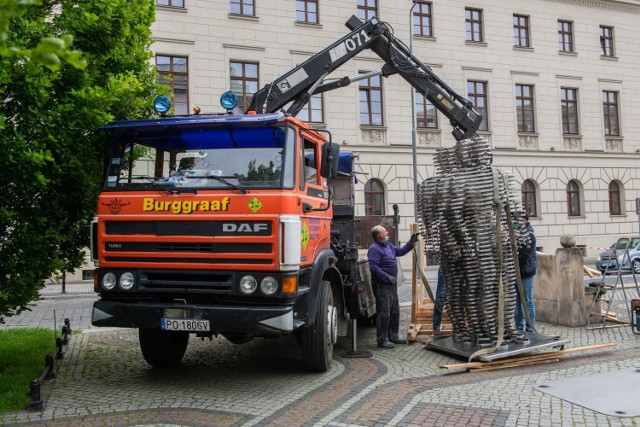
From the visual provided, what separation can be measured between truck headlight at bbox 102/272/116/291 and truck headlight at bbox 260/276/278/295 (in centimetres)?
163

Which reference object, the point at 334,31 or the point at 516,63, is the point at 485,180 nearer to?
the point at 334,31

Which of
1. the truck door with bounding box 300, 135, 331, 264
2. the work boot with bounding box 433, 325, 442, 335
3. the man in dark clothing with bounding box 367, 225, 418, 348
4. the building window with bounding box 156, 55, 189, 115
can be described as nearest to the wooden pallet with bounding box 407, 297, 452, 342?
the work boot with bounding box 433, 325, 442, 335

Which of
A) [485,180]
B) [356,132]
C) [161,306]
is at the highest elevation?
[356,132]

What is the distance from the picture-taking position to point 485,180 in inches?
286

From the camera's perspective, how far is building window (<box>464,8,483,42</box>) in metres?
27.5

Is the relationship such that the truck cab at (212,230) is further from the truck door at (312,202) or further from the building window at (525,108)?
the building window at (525,108)

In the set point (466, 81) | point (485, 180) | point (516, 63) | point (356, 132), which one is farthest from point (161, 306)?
point (516, 63)

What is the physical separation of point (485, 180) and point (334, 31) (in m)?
19.2

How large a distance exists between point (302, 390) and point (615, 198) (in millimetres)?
28471

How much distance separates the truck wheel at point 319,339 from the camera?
6.67 meters

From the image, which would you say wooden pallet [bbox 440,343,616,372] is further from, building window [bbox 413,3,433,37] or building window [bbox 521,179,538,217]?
building window [bbox 521,179,538,217]

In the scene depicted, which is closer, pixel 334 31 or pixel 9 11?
pixel 9 11

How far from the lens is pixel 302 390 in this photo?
6238 mm

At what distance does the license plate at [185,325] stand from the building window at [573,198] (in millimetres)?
26471
